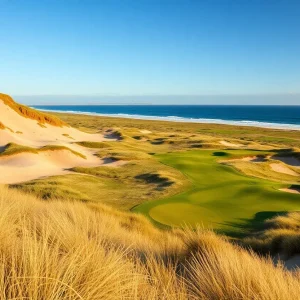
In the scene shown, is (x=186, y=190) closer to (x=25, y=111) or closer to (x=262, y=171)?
(x=262, y=171)

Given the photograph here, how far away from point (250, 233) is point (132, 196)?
224 inches

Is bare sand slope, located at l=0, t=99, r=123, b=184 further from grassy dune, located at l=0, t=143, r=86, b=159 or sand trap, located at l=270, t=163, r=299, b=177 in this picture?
sand trap, located at l=270, t=163, r=299, b=177

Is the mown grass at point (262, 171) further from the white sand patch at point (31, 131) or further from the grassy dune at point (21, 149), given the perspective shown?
the white sand patch at point (31, 131)

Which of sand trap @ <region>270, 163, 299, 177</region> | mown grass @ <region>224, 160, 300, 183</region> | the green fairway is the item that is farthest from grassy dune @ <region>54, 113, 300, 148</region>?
the green fairway

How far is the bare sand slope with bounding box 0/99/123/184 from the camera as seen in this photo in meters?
18.9

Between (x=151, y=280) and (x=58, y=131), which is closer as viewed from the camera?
(x=151, y=280)

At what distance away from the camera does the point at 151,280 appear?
3.95 metres

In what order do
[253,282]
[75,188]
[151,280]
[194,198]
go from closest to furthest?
[253,282]
[151,280]
[194,198]
[75,188]

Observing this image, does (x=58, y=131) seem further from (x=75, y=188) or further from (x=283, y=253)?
(x=283, y=253)

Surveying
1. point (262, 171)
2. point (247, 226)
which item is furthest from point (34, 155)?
point (247, 226)

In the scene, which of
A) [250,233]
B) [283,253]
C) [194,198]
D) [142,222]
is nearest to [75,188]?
[194,198]

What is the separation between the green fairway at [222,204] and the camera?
11.1 m

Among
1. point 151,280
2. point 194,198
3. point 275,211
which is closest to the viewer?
point 151,280

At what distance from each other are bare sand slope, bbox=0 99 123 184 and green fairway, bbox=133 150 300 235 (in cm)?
774
